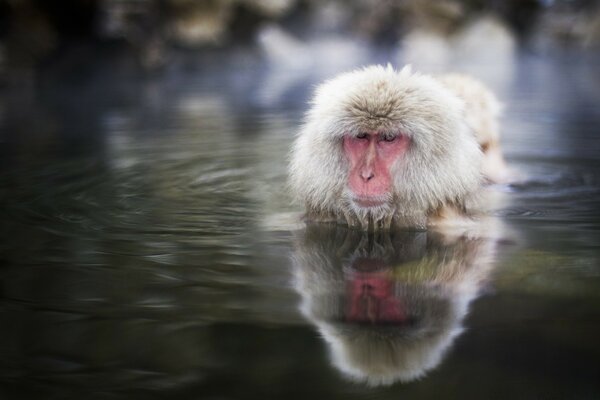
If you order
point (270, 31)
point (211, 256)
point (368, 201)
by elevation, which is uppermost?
point (270, 31)

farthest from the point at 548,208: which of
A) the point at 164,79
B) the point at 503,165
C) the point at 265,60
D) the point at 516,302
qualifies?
the point at 265,60

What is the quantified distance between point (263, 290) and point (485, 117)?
7.89 ft

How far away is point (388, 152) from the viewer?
3.37 meters

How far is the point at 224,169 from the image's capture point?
16.4ft

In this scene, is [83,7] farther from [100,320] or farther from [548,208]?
[100,320]

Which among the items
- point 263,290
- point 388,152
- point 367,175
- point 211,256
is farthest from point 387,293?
point 388,152

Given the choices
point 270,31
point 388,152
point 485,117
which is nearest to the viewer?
point 388,152

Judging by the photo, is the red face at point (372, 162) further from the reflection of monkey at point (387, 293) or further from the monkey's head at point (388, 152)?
the reflection of monkey at point (387, 293)

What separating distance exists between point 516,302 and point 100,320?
1.04m

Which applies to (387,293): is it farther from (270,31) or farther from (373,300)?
(270,31)

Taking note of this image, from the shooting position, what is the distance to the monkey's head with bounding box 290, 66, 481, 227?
3303mm

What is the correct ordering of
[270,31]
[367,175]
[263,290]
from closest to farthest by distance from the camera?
[263,290] → [367,175] → [270,31]

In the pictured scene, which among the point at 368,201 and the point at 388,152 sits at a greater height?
the point at 388,152

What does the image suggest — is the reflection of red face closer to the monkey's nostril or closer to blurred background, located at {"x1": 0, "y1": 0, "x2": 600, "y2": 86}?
the monkey's nostril
